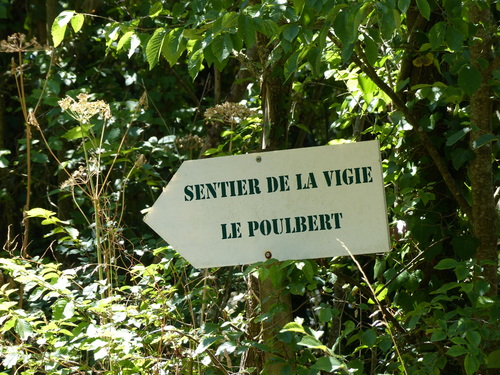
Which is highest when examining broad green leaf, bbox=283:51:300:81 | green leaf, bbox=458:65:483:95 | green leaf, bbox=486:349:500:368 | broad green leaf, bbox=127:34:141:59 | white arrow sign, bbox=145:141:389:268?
broad green leaf, bbox=127:34:141:59

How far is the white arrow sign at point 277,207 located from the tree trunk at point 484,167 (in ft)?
1.75

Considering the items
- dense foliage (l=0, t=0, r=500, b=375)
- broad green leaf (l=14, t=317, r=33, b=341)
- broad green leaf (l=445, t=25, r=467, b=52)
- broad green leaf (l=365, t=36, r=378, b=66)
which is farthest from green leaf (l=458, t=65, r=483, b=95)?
broad green leaf (l=14, t=317, r=33, b=341)

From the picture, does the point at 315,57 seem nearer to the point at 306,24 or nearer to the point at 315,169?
the point at 306,24

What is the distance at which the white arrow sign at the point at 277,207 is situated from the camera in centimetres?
194

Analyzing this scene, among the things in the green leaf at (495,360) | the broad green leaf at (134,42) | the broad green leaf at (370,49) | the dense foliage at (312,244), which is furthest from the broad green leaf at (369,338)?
the broad green leaf at (134,42)

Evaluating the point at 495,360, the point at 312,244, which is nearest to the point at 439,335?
the point at 495,360

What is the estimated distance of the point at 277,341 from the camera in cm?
198

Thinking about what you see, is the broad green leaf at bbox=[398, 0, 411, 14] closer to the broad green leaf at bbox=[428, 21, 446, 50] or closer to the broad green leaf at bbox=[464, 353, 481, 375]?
the broad green leaf at bbox=[428, 21, 446, 50]

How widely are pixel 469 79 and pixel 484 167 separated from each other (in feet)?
1.30

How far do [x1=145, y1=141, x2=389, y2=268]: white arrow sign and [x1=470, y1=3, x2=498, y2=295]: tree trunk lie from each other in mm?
532

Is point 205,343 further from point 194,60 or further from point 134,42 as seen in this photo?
point 134,42

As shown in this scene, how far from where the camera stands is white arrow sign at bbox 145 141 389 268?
76.2 inches

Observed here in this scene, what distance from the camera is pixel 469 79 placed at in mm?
2047

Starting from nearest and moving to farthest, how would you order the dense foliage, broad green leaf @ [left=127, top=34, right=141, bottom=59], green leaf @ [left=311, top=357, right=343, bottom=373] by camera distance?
green leaf @ [left=311, top=357, right=343, bottom=373], the dense foliage, broad green leaf @ [left=127, top=34, right=141, bottom=59]
